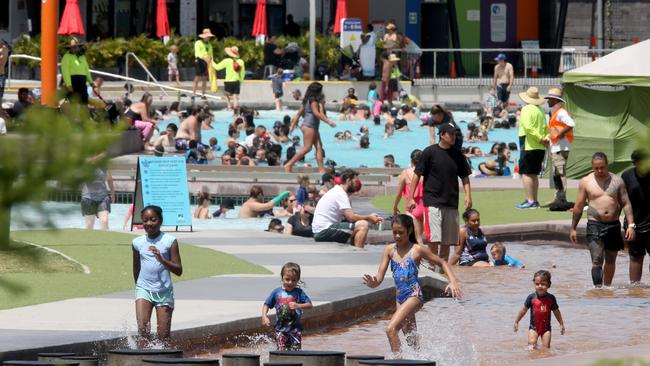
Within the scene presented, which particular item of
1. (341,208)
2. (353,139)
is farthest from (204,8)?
(341,208)

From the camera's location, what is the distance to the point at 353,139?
113 ft

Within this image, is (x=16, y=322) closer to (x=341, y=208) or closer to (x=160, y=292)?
(x=160, y=292)

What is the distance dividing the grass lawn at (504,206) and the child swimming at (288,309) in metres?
10.3

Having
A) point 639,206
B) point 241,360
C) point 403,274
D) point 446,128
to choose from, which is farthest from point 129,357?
point 639,206

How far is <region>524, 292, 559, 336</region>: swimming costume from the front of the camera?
1155 cm

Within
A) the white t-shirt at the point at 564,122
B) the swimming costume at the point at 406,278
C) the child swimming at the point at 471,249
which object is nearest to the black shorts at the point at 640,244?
the child swimming at the point at 471,249

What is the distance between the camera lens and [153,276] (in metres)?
10.3

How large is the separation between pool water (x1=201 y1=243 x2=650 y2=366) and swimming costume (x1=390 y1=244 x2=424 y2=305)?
45 centimetres

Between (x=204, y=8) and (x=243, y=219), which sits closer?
(x=243, y=219)

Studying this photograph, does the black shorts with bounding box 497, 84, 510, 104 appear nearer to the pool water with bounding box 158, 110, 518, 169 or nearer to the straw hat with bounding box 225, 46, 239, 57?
the pool water with bounding box 158, 110, 518, 169

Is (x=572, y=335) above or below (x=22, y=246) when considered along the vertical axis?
below

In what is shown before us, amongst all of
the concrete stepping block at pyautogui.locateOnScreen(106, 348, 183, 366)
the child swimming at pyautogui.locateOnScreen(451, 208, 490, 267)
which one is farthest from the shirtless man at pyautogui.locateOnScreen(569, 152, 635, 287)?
the concrete stepping block at pyautogui.locateOnScreen(106, 348, 183, 366)

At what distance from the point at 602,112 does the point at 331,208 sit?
8.01 metres

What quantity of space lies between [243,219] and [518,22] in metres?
31.9
